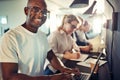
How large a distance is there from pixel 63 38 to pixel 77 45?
136 mm

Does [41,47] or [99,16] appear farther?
[99,16]

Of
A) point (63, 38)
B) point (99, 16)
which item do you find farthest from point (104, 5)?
point (63, 38)

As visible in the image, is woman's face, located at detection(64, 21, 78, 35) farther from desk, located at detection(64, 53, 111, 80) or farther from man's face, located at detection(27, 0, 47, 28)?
man's face, located at detection(27, 0, 47, 28)

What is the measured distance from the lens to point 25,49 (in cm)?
102

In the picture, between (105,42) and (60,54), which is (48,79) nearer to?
(60,54)

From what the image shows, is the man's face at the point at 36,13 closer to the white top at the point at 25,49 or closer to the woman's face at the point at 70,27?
the white top at the point at 25,49

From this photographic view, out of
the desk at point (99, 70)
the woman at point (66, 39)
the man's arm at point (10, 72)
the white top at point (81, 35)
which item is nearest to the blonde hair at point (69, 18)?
the woman at point (66, 39)

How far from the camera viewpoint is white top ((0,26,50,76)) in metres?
0.94

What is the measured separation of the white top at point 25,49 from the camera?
943 mm

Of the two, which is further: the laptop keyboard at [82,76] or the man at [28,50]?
the laptop keyboard at [82,76]

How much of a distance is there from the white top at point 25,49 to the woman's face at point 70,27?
0.96 feet

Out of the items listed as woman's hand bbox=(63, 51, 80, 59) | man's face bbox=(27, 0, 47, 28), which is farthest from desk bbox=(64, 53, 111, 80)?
man's face bbox=(27, 0, 47, 28)

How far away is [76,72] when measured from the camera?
43.1 inches

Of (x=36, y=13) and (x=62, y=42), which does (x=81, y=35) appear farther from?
(x=36, y=13)
